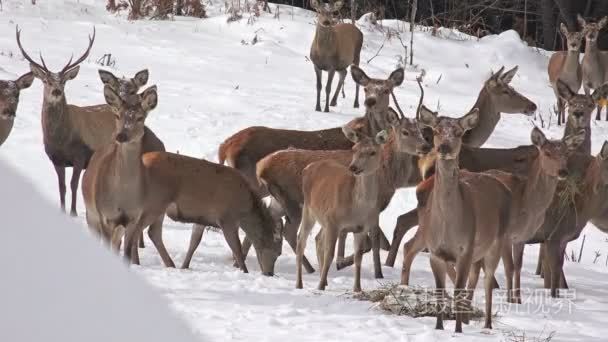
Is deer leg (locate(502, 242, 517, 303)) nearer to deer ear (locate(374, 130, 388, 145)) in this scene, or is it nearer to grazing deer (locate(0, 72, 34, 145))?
deer ear (locate(374, 130, 388, 145))

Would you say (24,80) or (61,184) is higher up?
(24,80)

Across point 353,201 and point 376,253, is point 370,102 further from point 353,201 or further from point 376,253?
point 353,201

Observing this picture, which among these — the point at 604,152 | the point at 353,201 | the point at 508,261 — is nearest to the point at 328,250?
the point at 353,201

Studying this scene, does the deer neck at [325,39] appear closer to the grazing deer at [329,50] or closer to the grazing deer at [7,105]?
the grazing deer at [329,50]

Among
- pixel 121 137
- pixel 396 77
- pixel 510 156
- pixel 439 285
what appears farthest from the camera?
pixel 396 77

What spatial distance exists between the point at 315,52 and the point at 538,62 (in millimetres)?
5685

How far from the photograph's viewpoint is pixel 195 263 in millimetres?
9383

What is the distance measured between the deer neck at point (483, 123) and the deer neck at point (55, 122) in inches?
166

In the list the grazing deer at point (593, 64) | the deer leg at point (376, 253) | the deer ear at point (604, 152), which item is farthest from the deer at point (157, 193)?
A: the grazing deer at point (593, 64)

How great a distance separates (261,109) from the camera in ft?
48.1

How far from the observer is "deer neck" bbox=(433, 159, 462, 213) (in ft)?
22.3

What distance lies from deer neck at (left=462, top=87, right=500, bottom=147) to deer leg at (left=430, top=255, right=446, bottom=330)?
5.11m

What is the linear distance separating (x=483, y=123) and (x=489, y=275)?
202 inches

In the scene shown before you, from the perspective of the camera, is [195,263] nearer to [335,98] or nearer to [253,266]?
[253,266]
